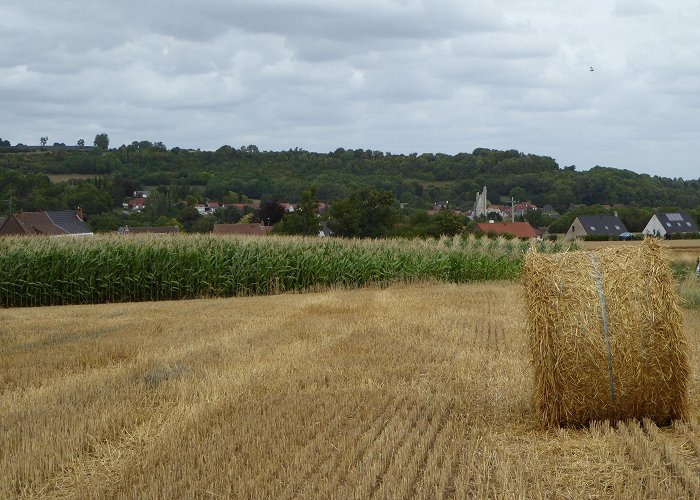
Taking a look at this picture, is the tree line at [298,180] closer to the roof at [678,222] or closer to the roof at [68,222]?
the roof at [678,222]

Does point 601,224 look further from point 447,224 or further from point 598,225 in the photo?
point 447,224

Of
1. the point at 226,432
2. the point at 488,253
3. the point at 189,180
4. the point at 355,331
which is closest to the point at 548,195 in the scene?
the point at 189,180

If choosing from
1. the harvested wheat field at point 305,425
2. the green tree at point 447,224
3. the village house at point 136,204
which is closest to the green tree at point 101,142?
the village house at point 136,204

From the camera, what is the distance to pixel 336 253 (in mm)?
27688

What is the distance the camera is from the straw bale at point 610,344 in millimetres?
8133

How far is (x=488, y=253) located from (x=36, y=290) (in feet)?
51.5

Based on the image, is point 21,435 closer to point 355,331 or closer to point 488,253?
point 355,331

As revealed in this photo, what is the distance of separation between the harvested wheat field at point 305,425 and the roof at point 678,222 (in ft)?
217

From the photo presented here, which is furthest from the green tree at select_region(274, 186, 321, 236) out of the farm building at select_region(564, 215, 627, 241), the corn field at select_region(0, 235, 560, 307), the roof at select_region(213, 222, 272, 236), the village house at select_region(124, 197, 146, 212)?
the village house at select_region(124, 197, 146, 212)

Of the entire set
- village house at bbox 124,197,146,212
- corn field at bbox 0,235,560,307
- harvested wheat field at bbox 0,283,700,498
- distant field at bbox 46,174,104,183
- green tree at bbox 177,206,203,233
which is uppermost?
distant field at bbox 46,174,104,183

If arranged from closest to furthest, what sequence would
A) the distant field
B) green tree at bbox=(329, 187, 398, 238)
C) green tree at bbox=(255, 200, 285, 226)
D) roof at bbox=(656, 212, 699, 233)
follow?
green tree at bbox=(329, 187, 398, 238) → green tree at bbox=(255, 200, 285, 226) → roof at bbox=(656, 212, 699, 233) → the distant field

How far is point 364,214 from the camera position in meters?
58.1

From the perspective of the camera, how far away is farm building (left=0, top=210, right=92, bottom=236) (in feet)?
167

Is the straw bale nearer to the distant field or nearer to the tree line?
the tree line
